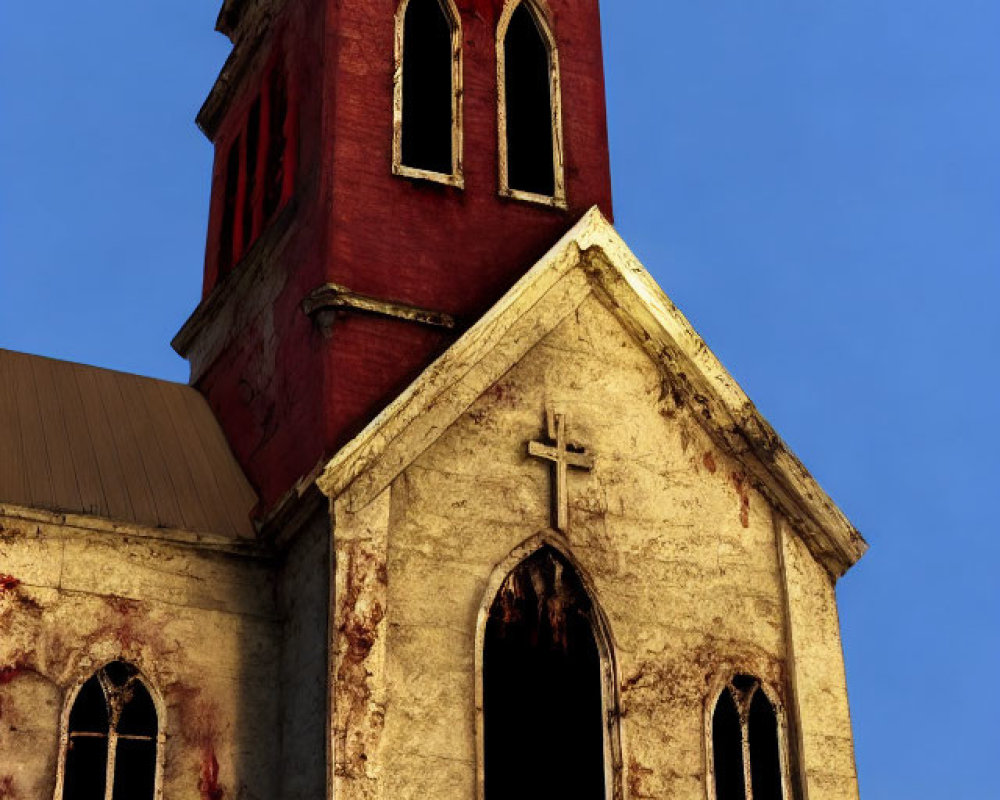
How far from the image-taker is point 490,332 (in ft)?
53.5

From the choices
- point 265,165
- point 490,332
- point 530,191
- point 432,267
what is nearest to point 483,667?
point 490,332

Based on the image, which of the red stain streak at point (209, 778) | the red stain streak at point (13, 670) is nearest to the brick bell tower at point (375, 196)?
the red stain streak at point (209, 778)

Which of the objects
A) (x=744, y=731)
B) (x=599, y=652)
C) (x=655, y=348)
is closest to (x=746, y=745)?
(x=744, y=731)

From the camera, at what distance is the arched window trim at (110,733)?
14.7 meters

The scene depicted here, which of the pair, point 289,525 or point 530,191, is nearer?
point 289,525

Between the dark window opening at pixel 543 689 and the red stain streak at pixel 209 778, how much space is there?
7.82ft

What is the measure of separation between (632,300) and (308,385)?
128 inches

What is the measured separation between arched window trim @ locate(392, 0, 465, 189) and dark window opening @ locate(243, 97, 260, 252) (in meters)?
2.54

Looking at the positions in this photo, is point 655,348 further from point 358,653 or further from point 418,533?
point 358,653

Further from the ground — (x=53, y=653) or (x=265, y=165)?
(x=265, y=165)

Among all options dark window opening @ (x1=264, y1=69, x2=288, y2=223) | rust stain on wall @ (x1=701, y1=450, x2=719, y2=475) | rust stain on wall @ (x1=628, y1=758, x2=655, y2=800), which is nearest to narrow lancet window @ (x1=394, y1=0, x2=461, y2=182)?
dark window opening @ (x1=264, y1=69, x2=288, y2=223)

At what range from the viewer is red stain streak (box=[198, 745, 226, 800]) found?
15164 mm

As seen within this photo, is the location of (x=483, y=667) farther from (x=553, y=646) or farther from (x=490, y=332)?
(x=490, y=332)

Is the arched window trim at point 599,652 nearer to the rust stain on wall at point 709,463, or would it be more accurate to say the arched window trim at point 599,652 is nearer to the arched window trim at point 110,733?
the rust stain on wall at point 709,463
